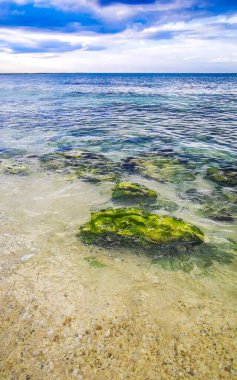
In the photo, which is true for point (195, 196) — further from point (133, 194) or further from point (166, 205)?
point (133, 194)

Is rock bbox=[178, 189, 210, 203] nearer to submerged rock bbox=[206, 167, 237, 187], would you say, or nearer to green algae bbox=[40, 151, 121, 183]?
submerged rock bbox=[206, 167, 237, 187]

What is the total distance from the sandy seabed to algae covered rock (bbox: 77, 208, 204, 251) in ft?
0.94

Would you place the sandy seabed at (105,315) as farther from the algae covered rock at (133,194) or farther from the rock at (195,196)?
the rock at (195,196)

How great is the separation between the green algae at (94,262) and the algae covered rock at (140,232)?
1.53 feet

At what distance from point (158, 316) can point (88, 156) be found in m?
9.12

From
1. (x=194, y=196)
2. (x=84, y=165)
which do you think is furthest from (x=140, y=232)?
(x=84, y=165)

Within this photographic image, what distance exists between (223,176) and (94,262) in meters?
6.30

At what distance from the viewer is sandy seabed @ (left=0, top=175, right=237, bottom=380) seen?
3.20m

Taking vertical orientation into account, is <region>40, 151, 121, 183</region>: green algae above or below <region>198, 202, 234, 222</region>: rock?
below

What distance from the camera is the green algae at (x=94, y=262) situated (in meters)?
4.91

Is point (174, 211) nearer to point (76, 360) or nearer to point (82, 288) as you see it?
point (82, 288)

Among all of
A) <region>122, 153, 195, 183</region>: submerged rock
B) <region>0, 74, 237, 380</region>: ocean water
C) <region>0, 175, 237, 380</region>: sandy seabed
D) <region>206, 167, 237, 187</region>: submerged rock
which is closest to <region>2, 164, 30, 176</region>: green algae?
<region>0, 74, 237, 380</region>: ocean water

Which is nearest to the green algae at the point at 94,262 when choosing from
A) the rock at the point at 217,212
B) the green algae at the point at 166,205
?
the green algae at the point at 166,205

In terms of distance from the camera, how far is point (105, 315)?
3.89 m
